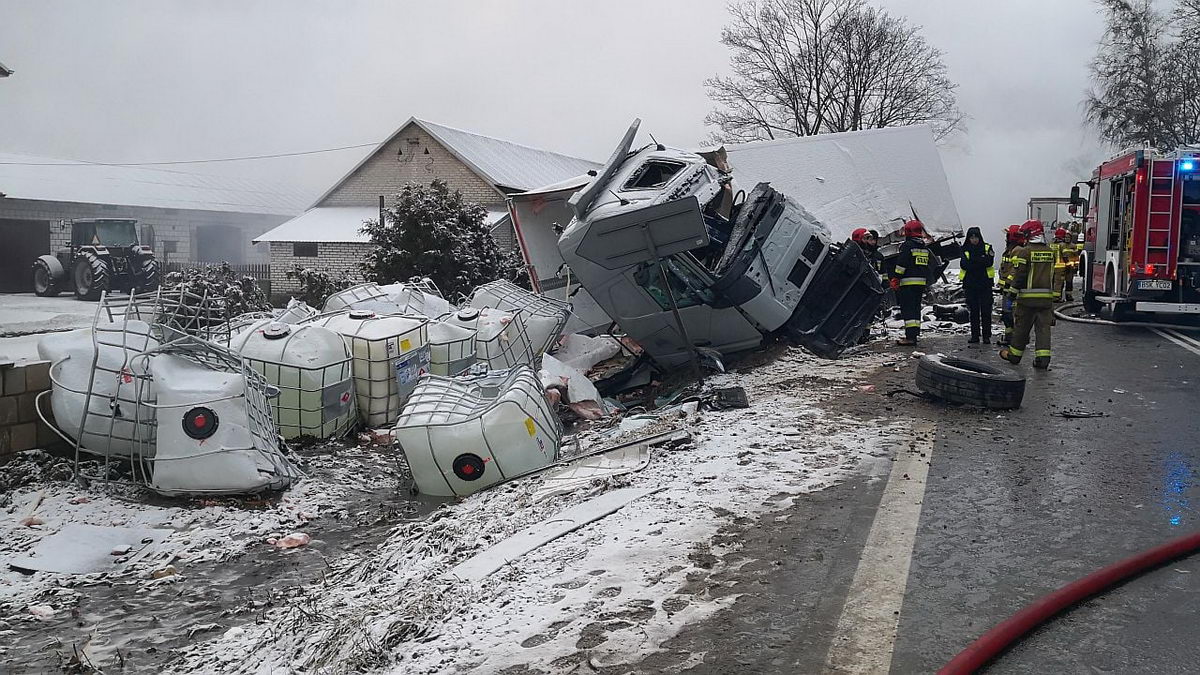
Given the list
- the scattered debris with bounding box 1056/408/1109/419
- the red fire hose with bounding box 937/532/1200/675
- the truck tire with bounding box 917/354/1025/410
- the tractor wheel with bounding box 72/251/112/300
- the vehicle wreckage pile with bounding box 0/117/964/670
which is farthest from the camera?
the tractor wheel with bounding box 72/251/112/300

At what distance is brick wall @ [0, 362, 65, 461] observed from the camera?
Result: 6.50 metres

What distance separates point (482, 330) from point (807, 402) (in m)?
3.43

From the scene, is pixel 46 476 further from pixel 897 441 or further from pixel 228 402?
pixel 897 441

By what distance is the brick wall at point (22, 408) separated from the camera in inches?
256

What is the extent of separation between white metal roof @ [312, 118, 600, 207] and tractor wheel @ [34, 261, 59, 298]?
28.2ft

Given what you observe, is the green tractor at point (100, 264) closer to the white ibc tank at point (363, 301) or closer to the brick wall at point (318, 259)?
the brick wall at point (318, 259)

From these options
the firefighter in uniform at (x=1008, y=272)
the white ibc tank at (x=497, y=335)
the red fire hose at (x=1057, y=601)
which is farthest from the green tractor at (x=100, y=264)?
the red fire hose at (x=1057, y=601)

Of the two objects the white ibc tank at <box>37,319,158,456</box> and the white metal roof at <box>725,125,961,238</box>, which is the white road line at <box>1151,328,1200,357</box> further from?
the white ibc tank at <box>37,319,158,456</box>

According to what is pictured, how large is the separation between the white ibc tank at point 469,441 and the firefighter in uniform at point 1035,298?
5853 mm

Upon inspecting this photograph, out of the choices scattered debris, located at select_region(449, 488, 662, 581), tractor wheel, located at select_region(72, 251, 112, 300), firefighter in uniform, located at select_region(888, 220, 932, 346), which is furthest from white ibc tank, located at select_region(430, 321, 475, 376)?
tractor wheel, located at select_region(72, 251, 112, 300)

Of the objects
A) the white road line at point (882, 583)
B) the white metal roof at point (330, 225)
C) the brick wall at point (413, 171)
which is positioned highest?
the brick wall at point (413, 171)

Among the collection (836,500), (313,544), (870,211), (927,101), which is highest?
(927,101)

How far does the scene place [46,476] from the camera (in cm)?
645

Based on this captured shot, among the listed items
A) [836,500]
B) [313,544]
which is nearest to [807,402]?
[836,500]
